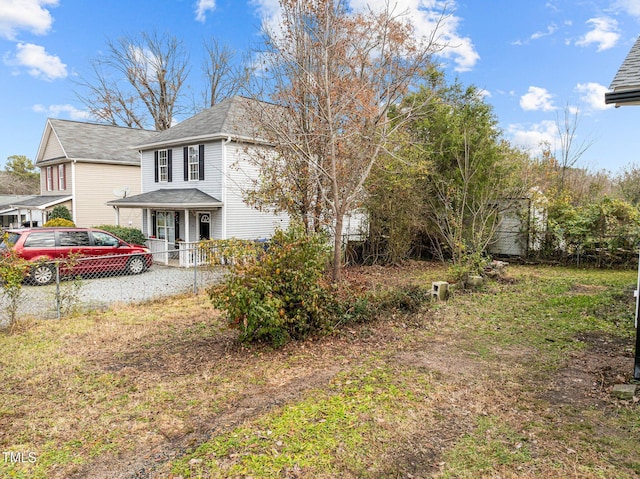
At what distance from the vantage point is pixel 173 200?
53.6 feet

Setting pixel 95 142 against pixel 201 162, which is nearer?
pixel 201 162

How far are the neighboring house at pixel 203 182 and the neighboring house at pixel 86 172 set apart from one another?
4.49 meters

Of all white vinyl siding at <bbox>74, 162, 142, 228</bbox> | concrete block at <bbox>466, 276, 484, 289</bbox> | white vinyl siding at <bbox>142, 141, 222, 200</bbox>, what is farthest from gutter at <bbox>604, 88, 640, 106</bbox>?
white vinyl siding at <bbox>74, 162, 142, 228</bbox>

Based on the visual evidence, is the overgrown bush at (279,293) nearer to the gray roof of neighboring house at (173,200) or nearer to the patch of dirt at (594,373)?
the patch of dirt at (594,373)

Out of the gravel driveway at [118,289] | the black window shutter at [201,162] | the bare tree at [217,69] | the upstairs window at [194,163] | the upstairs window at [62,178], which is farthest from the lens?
the bare tree at [217,69]

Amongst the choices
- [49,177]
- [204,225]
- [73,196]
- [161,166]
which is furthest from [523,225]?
[49,177]

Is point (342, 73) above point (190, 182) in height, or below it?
above

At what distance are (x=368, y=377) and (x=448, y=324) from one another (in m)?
2.92

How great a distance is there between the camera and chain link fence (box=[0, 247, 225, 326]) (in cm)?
767

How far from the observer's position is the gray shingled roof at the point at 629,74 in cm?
502

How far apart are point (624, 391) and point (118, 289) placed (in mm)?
10390

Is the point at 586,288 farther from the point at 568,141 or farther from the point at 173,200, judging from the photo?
the point at 173,200

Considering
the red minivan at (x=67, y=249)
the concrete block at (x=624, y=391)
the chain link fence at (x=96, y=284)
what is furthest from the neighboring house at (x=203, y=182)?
the concrete block at (x=624, y=391)

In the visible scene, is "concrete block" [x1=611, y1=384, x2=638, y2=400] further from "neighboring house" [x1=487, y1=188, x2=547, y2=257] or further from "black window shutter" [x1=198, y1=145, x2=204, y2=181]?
"black window shutter" [x1=198, y1=145, x2=204, y2=181]
